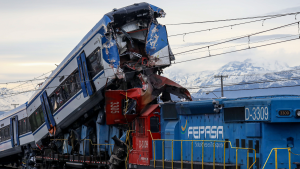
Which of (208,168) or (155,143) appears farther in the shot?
(155,143)

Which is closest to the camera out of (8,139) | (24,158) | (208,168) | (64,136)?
(208,168)

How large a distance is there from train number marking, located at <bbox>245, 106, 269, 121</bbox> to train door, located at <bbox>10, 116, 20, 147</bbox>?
17383 millimetres

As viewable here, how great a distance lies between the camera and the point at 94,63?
1539 cm

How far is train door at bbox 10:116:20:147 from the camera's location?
23516 mm

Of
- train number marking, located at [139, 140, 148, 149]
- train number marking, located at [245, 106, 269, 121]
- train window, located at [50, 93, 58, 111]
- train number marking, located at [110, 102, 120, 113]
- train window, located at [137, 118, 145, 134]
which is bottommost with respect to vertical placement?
train number marking, located at [139, 140, 148, 149]

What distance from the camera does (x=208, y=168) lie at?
11047 millimetres

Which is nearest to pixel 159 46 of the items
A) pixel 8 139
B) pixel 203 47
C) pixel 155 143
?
pixel 203 47

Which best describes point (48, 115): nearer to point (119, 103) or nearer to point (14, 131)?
point (119, 103)

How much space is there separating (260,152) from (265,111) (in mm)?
1192

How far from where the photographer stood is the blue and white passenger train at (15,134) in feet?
73.6

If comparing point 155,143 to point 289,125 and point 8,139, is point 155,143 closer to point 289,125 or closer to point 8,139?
point 289,125

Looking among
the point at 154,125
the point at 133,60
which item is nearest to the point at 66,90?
the point at 133,60

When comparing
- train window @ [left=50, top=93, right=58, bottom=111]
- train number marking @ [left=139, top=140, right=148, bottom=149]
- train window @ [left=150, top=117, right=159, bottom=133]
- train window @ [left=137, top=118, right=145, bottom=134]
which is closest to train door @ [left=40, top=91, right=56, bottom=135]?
train window @ [left=50, top=93, right=58, bottom=111]

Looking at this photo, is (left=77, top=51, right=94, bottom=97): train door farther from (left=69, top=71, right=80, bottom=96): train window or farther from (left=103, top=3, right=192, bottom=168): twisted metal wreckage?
(left=103, top=3, right=192, bottom=168): twisted metal wreckage
